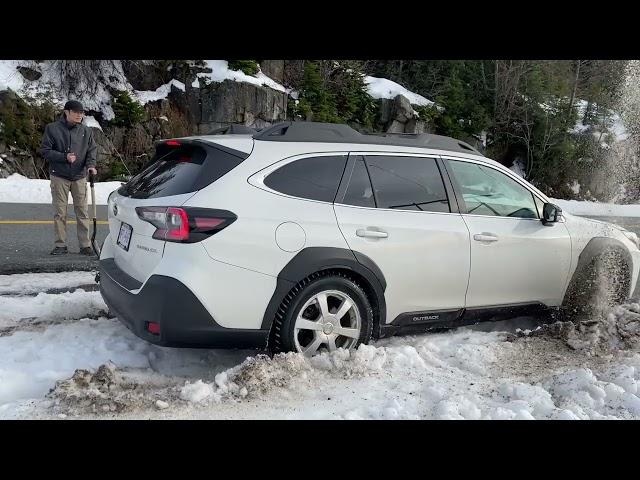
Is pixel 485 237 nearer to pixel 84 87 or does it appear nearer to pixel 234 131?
pixel 234 131

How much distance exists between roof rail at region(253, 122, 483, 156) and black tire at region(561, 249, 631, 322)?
5.59ft

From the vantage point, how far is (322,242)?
148 inches

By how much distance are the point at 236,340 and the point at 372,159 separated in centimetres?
168

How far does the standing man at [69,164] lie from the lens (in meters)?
7.05

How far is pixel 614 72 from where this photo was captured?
71.5 feet

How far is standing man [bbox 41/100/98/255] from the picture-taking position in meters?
7.05

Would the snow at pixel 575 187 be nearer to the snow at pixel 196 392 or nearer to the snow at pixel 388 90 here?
the snow at pixel 388 90

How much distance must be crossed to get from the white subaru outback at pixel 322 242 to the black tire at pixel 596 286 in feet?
0.45

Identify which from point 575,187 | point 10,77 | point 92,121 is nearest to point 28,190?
point 92,121

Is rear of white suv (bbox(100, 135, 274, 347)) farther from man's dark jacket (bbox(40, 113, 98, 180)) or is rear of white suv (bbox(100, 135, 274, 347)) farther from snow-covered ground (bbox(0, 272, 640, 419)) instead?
man's dark jacket (bbox(40, 113, 98, 180))

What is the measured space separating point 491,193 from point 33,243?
20.9ft

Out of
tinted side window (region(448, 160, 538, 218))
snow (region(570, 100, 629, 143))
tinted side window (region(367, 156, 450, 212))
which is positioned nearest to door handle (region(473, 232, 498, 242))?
tinted side window (region(448, 160, 538, 218))

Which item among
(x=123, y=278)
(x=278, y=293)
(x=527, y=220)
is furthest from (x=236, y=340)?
(x=527, y=220)
